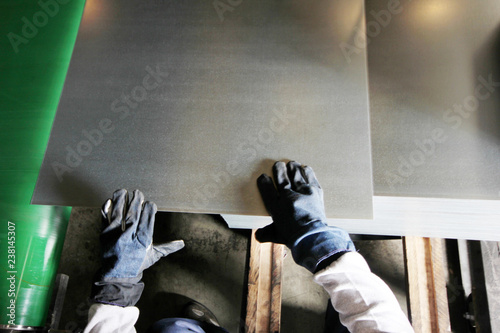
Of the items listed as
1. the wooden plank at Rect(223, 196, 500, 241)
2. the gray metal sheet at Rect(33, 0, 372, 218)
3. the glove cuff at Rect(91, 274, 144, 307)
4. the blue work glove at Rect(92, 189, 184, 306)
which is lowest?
the glove cuff at Rect(91, 274, 144, 307)

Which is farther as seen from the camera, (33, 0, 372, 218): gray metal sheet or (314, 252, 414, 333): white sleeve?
(33, 0, 372, 218): gray metal sheet

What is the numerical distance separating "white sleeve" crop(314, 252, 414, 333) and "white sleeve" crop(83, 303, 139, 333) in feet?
2.26

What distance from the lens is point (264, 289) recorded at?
4.96ft

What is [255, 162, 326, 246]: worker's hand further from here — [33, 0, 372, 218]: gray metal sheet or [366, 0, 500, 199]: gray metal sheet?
[366, 0, 500, 199]: gray metal sheet

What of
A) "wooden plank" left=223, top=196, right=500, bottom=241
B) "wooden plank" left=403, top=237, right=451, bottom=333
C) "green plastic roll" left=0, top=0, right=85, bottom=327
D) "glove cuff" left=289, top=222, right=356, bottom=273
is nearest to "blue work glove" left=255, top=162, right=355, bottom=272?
"glove cuff" left=289, top=222, right=356, bottom=273

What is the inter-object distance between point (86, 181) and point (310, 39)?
3.45 ft

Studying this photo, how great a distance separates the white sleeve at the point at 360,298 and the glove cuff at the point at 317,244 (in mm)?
31

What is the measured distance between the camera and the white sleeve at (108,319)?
970 millimetres

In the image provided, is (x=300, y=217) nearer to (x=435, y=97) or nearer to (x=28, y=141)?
(x=435, y=97)

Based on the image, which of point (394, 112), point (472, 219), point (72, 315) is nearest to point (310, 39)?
point (394, 112)

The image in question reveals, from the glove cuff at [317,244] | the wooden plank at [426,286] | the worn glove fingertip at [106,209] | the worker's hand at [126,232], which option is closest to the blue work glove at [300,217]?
the glove cuff at [317,244]

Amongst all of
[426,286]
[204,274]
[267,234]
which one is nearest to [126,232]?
[267,234]

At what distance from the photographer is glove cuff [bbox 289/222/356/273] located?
0.88 metres

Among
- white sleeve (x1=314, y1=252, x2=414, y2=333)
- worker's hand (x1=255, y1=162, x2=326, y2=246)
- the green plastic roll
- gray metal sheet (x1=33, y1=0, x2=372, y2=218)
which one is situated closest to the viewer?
white sleeve (x1=314, y1=252, x2=414, y2=333)
